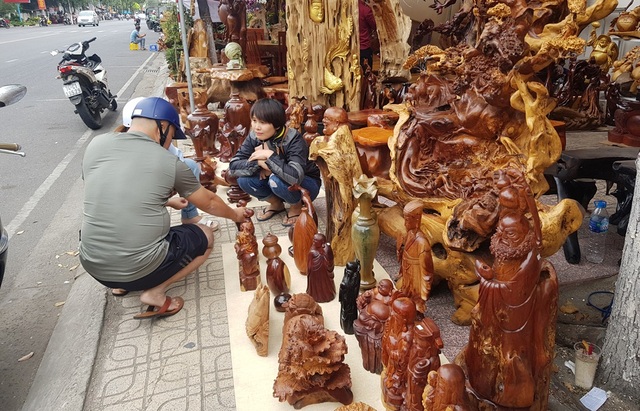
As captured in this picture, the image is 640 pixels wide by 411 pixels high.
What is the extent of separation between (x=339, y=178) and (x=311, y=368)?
135cm

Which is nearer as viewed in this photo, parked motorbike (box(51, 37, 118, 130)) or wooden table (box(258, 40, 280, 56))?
parked motorbike (box(51, 37, 118, 130))

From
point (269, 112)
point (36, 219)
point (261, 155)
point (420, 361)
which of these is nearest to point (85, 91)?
point (36, 219)

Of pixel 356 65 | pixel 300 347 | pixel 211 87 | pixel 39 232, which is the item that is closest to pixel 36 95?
pixel 211 87

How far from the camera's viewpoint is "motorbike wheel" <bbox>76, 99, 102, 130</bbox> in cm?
768

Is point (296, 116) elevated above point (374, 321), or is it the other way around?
point (296, 116)

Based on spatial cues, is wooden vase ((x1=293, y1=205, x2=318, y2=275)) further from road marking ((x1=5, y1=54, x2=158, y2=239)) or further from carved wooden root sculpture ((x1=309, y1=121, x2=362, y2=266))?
road marking ((x1=5, y1=54, x2=158, y2=239))

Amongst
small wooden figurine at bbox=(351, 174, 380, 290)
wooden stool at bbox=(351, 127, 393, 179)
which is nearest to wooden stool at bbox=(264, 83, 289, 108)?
wooden stool at bbox=(351, 127, 393, 179)

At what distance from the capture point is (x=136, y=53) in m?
19.2

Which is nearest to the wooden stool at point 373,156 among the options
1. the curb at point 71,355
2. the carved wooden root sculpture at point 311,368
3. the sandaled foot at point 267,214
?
the sandaled foot at point 267,214

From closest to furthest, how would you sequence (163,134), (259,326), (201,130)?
(259,326) < (163,134) < (201,130)

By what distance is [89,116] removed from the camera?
7773mm

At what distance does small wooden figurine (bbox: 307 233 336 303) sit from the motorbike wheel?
641 cm

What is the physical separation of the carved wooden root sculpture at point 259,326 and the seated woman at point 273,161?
1.35 meters

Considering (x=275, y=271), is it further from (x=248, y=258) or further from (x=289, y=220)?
(x=289, y=220)
